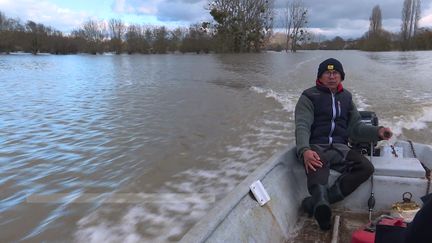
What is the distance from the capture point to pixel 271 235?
289 cm

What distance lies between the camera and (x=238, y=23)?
5800 cm

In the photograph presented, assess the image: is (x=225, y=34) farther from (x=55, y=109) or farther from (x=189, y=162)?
(x=189, y=162)

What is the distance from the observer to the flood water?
4.21 m

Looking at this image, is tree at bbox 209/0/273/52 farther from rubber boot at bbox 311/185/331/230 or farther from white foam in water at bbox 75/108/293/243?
rubber boot at bbox 311/185/331/230

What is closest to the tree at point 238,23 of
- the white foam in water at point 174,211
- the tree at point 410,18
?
the tree at point 410,18

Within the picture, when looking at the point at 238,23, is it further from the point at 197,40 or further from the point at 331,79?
the point at 331,79

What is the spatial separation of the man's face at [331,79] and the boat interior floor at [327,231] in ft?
3.51

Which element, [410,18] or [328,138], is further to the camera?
[410,18]

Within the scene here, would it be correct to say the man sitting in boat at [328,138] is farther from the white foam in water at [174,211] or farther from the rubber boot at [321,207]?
the white foam in water at [174,211]

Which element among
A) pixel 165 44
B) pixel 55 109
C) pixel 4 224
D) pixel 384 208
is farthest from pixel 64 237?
pixel 165 44

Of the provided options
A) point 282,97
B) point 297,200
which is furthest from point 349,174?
point 282,97

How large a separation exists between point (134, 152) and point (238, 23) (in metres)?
53.5

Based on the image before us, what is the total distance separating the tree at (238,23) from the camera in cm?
5712

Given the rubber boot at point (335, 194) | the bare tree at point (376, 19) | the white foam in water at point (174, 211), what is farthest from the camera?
the bare tree at point (376, 19)
